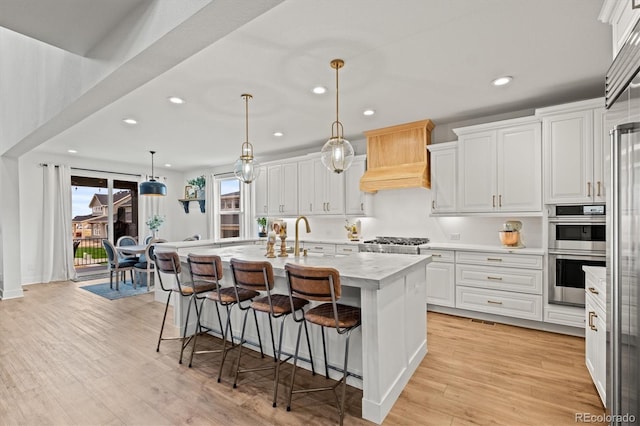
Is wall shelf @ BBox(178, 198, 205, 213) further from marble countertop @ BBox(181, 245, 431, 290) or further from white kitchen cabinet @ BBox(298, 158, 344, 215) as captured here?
marble countertop @ BBox(181, 245, 431, 290)

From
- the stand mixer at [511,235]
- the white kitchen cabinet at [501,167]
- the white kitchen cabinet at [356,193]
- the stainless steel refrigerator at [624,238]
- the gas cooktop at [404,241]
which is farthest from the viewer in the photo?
the white kitchen cabinet at [356,193]

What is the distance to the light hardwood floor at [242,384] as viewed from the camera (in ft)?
6.74

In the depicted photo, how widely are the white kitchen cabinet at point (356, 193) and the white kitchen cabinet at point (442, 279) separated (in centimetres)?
137

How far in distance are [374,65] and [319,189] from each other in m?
3.08

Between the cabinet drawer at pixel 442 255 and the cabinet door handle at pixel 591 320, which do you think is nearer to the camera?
the cabinet door handle at pixel 591 320

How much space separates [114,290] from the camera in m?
5.67

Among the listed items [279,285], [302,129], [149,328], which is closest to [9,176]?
[149,328]

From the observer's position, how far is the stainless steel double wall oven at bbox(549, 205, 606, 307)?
320 cm

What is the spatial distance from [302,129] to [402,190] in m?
1.93

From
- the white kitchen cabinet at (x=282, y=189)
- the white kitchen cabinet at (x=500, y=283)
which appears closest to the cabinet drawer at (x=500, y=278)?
the white kitchen cabinet at (x=500, y=283)

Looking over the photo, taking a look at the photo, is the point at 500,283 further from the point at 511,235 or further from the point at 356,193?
the point at 356,193

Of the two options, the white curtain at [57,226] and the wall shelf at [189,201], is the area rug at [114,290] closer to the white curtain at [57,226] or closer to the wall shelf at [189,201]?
the white curtain at [57,226]

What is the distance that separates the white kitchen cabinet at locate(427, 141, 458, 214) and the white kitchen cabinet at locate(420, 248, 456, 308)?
68 centimetres

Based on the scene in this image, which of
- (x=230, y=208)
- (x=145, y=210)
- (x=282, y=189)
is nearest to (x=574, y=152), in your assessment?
(x=282, y=189)
